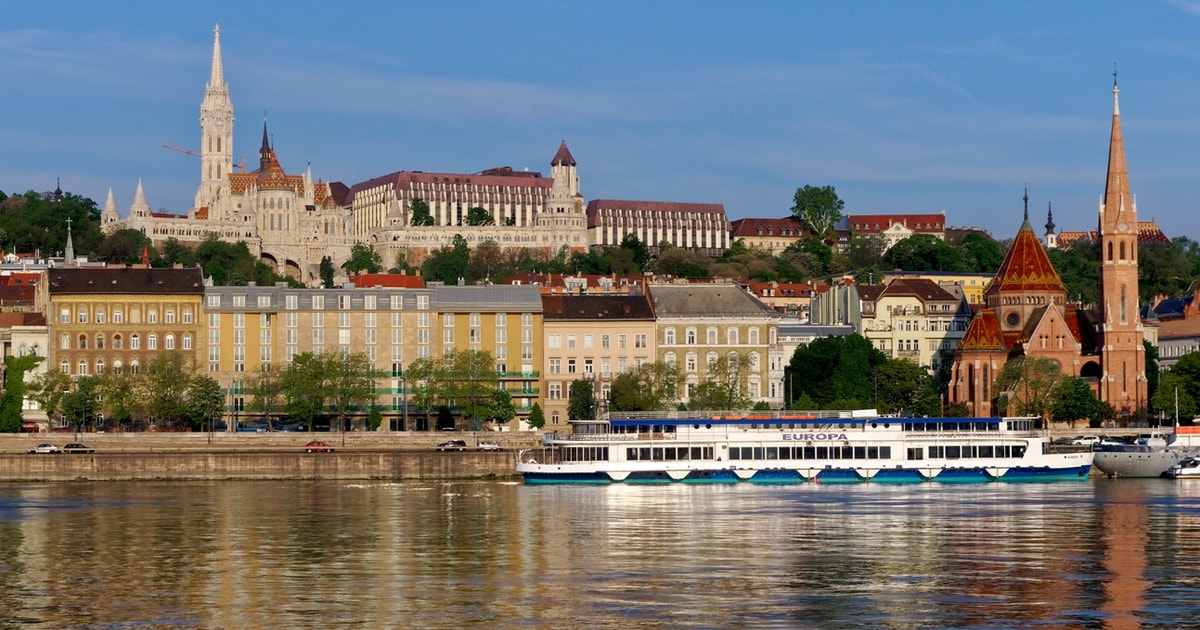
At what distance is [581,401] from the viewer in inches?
4220

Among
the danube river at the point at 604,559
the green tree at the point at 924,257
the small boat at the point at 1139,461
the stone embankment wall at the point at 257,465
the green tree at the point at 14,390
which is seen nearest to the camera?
the danube river at the point at 604,559

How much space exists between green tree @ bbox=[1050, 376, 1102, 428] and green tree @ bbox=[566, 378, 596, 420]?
2416 cm

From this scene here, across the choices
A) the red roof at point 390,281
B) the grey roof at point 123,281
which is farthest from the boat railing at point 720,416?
the red roof at point 390,281

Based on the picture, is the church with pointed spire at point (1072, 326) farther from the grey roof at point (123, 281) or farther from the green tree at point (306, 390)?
the grey roof at point (123, 281)

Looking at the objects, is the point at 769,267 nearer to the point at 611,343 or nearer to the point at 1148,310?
the point at 1148,310

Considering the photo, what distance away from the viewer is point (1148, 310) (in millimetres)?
155375

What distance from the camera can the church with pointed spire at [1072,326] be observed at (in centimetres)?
11888

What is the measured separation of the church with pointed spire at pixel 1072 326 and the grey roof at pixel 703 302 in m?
13.2

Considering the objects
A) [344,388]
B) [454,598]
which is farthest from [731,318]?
[454,598]

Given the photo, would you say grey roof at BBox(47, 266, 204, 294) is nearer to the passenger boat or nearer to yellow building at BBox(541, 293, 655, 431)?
yellow building at BBox(541, 293, 655, 431)

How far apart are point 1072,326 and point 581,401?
3297 centimetres

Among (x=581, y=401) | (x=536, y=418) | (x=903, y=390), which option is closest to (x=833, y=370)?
(x=903, y=390)

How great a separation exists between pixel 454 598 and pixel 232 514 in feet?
78.6

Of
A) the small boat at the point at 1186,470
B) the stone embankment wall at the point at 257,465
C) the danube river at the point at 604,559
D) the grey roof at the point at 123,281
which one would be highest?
the grey roof at the point at 123,281
